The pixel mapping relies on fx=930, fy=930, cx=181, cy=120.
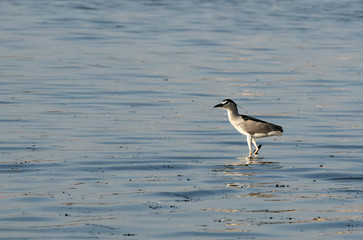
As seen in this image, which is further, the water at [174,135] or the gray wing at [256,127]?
the gray wing at [256,127]

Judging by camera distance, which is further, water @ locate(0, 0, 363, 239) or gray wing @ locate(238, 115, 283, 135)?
gray wing @ locate(238, 115, 283, 135)

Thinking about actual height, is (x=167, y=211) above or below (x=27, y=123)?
below

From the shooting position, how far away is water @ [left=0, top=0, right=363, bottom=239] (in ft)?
43.5

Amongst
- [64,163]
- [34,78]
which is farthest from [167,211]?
[34,78]

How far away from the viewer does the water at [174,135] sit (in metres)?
13.3

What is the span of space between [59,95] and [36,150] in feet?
26.1

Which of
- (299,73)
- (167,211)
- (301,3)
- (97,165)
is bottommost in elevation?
(167,211)

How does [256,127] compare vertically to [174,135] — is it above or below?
below

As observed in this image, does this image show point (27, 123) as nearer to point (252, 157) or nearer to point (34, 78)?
point (252, 157)

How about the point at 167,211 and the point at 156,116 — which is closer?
the point at 167,211

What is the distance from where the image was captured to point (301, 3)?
74438 mm

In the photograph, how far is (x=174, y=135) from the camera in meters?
20.9

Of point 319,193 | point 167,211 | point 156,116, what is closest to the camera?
point 167,211

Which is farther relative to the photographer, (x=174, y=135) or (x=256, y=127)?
(x=174, y=135)
